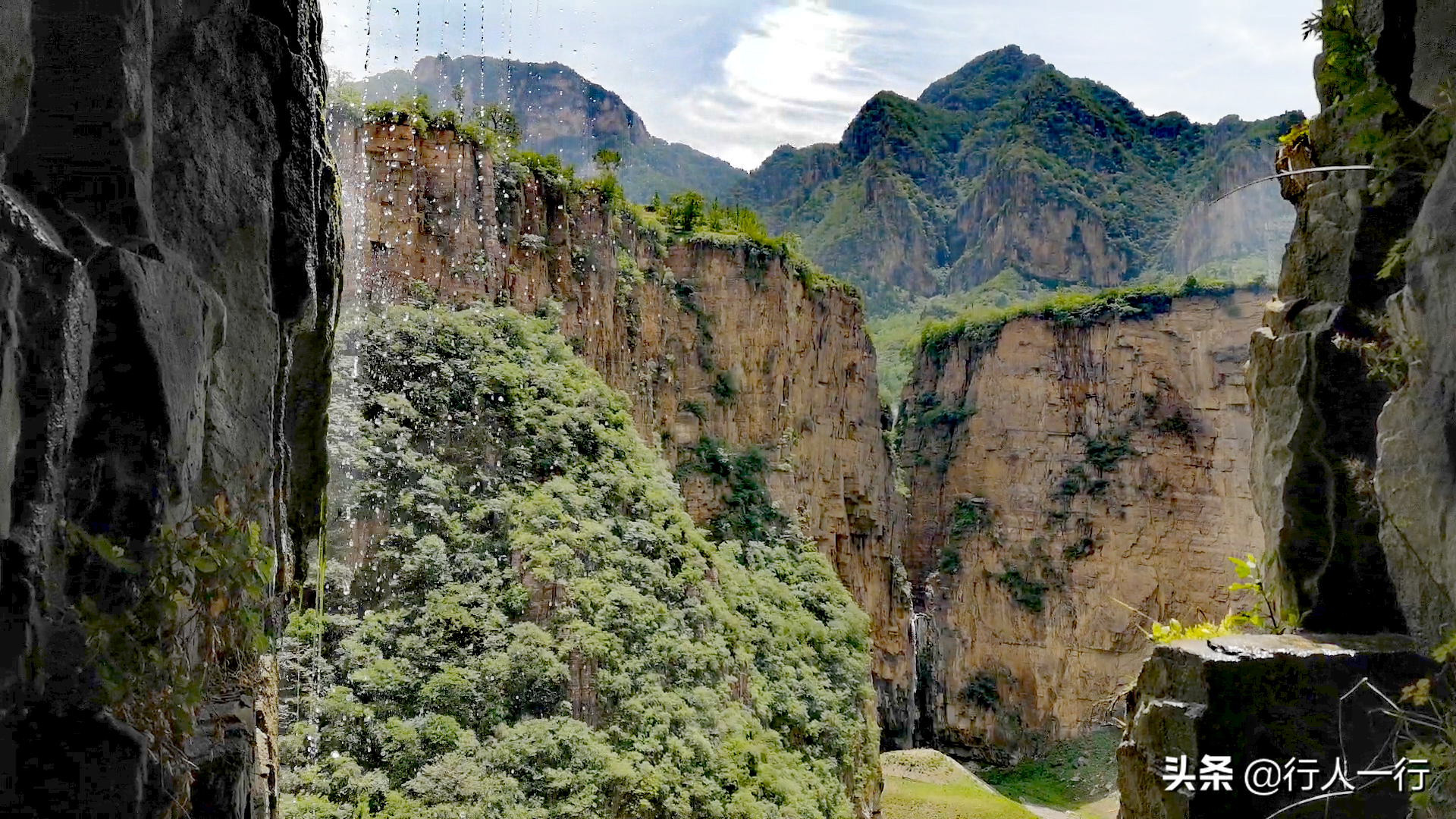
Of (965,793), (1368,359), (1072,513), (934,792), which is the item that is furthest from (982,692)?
(1368,359)

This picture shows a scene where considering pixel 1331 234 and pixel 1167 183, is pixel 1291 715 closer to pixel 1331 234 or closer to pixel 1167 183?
pixel 1331 234

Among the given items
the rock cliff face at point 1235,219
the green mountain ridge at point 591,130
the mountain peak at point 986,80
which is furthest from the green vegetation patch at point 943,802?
the mountain peak at point 986,80

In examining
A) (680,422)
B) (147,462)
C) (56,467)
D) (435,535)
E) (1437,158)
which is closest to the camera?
(56,467)

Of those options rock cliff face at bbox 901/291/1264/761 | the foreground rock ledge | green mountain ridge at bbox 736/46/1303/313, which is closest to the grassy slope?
rock cliff face at bbox 901/291/1264/761

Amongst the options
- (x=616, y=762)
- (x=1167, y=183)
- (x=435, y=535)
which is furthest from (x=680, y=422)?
(x=1167, y=183)

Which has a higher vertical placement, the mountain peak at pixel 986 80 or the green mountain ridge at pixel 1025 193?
the mountain peak at pixel 986 80

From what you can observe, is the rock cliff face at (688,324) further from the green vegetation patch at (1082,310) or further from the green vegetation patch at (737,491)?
the green vegetation patch at (1082,310)

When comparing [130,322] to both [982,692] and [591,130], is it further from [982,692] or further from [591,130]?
[591,130]
